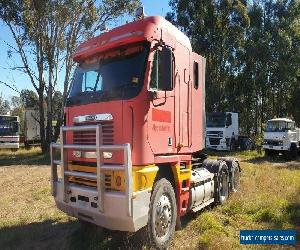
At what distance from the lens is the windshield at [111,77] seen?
6.64 meters

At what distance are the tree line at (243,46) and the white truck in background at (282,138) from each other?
10.9 meters

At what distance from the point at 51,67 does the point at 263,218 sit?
21.6 meters

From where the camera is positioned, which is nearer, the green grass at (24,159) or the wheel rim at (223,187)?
the wheel rim at (223,187)

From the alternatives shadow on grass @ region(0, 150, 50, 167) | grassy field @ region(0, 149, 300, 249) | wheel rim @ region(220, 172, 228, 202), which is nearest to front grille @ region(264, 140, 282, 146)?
grassy field @ region(0, 149, 300, 249)

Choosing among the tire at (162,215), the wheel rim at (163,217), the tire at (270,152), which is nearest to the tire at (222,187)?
the tire at (162,215)

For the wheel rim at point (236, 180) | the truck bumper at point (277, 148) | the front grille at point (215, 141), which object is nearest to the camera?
the wheel rim at point (236, 180)

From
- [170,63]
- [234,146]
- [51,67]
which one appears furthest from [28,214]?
[234,146]

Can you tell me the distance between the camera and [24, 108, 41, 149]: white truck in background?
36.8m

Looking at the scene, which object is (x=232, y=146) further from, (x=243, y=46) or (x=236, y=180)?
(x=236, y=180)

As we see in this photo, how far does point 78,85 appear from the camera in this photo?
7621 millimetres

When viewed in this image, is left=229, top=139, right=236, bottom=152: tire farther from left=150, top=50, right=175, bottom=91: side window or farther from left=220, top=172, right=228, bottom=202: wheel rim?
left=150, top=50, right=175, bottom=91: side window

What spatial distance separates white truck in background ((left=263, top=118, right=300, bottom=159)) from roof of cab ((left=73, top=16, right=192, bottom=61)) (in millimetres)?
19433

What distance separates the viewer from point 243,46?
39219 mm

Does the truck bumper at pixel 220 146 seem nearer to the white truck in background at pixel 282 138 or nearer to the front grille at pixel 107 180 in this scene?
the white truck in background at pixel 282 138
